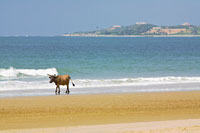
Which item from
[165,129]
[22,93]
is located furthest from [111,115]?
[22,93]

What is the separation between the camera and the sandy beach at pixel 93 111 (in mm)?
12719

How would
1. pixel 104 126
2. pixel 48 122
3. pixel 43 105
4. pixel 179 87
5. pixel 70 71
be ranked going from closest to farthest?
pixel 104 126
pixel 48 122
pixel 43 105
pixel 179 87
pixel 70 71

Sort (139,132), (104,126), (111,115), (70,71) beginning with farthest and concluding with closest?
1. (70,71)
2. (111,115)
3. (104,126)
4. (139,132)

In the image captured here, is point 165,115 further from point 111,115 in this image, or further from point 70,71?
point 70,71

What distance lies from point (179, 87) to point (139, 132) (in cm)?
1325

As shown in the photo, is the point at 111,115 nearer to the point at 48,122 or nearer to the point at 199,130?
the point at 48,122

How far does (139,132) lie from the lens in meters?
11.1

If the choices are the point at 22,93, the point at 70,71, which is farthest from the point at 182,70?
the point at 22,93

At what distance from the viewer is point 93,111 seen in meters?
14.9

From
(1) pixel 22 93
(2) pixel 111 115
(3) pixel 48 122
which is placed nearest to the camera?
(3) pixel 48 122

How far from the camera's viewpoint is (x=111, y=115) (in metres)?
14.3

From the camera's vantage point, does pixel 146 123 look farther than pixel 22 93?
No

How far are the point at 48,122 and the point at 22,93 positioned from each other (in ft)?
26.9

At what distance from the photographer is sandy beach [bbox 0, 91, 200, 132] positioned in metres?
12.7
